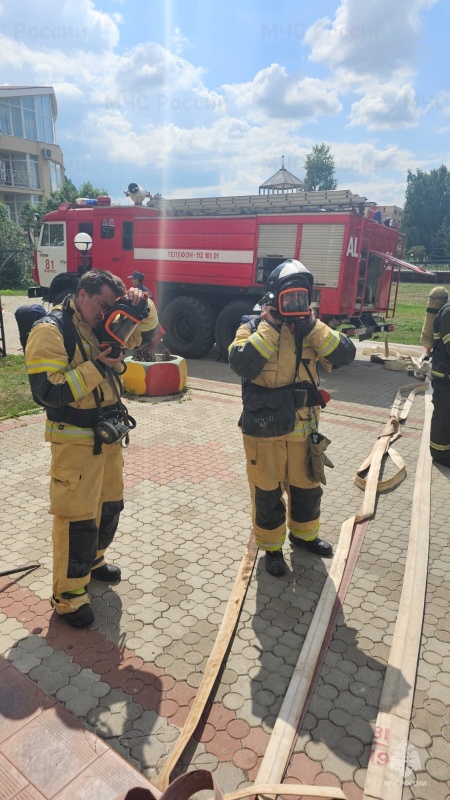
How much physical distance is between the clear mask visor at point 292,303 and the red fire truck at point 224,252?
19.0 feet

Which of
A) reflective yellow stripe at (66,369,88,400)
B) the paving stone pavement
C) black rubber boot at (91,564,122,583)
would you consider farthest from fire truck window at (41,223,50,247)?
reflective yellow stripe at (66,369,88,400)

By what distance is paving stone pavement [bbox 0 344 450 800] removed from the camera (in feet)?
6.98

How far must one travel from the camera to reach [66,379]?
2512 millimetres

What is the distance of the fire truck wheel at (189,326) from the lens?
10.0 meters

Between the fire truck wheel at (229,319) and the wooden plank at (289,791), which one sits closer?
the wooden plank at (289,791)

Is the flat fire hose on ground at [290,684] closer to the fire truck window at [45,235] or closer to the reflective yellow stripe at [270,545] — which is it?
the reflective yellow stripe at [270,545]

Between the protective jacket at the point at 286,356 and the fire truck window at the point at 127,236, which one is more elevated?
the fire truck window at the point at 127,236

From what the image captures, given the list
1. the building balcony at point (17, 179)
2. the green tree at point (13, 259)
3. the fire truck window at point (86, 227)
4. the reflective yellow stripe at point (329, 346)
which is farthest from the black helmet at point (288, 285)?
the building balcony at point (17, 179)

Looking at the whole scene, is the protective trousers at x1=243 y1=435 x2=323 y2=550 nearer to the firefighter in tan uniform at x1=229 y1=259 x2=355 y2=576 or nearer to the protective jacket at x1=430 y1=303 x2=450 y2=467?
the firefighter in tan uniform at x1=229 y1=259 x2=355 y2=576

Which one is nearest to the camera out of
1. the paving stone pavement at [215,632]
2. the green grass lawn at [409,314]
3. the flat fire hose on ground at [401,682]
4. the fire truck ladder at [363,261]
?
the flat fire hose on ground at [401,682]

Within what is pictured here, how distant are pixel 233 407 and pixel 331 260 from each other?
3351mm

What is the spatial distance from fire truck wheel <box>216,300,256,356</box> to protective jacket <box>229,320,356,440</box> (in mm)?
6258

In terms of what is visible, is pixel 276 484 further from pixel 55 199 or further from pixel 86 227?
pixel 55 199

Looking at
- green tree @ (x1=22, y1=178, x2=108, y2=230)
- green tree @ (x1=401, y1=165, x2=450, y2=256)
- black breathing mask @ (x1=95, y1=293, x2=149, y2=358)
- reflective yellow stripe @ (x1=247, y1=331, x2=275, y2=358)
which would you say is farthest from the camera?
green tree @ (x1=401, y1=165, x2=450, y2=256)
